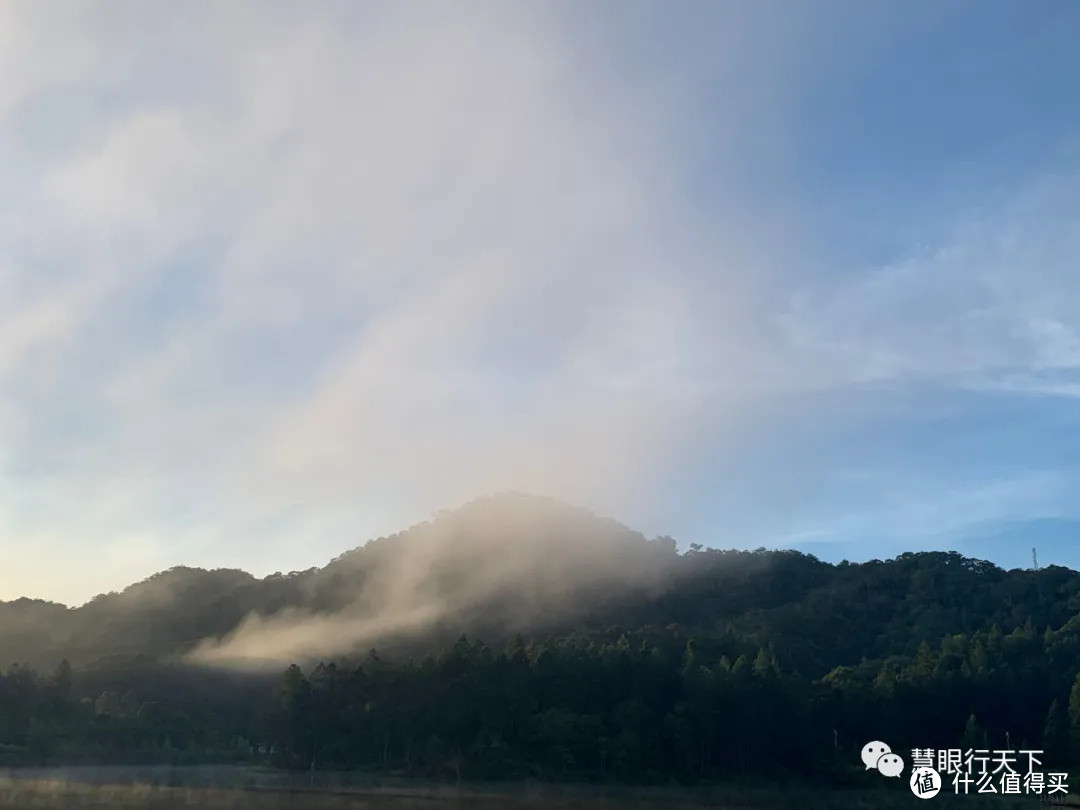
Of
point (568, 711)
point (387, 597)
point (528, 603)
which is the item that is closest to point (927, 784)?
point (568, 711)

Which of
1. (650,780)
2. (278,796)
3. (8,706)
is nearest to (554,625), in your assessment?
(650,780)

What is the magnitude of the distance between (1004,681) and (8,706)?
5852 cm

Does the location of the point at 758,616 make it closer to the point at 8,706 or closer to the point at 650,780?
the point at 650,780

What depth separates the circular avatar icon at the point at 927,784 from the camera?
143ft

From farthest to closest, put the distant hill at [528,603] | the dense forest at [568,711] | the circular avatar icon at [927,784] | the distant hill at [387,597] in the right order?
the distant hill at [387,597] → the distant hill at [528,603] → the dense forest at [568,711] → the circular avatar icon at [927,784]

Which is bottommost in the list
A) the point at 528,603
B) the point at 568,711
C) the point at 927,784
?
the point at 927,784

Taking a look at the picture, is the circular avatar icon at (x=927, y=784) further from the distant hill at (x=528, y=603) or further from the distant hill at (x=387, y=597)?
the distant hill at (x=387, y=597)

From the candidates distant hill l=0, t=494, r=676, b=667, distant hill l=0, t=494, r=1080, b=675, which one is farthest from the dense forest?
distant hill l=0, t=494, r=676, b=667

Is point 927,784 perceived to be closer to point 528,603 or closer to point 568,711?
point 568,711

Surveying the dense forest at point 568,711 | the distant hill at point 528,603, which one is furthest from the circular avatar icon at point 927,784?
the distant hill at point 528,603

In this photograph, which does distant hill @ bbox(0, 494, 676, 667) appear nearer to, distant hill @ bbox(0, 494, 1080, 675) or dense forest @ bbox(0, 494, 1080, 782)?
distant hill @ bbox(0, 494, 1080, 675)

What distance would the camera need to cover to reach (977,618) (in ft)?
288

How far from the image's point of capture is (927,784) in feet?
145

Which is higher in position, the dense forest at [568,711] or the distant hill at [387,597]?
the distant hill at [387,597]
